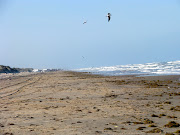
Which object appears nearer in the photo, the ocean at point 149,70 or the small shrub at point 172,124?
the small shrub at point 172,124

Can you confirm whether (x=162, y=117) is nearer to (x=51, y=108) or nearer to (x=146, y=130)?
(x=146, y=130)

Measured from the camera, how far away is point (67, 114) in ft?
27.3

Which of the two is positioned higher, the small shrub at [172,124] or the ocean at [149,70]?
the ocean at [149,70]

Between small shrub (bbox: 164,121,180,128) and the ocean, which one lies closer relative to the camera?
small shrub (bbox: 164,121,180,128)

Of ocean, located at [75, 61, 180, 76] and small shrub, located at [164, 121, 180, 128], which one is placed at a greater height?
ocean, located at [75, 61, 180, 76]

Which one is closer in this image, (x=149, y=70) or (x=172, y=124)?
(x=172, y=124)

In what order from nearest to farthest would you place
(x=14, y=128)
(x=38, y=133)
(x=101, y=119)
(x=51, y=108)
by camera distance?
(x=38, y=133)
(x=14, y=128)
(x=101, y=119)
(x=51, y=108)

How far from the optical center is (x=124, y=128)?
6.41 metres

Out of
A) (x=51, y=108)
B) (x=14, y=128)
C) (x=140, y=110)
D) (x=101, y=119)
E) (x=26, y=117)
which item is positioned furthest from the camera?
(x=51, y=108)

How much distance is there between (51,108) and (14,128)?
115 inches

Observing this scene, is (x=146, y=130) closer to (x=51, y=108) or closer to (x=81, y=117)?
(x=81, y=117)

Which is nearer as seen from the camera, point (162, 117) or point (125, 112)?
point (162, 117)

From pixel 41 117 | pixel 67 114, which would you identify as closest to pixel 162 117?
pixel 67 114

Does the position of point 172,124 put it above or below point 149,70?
below
